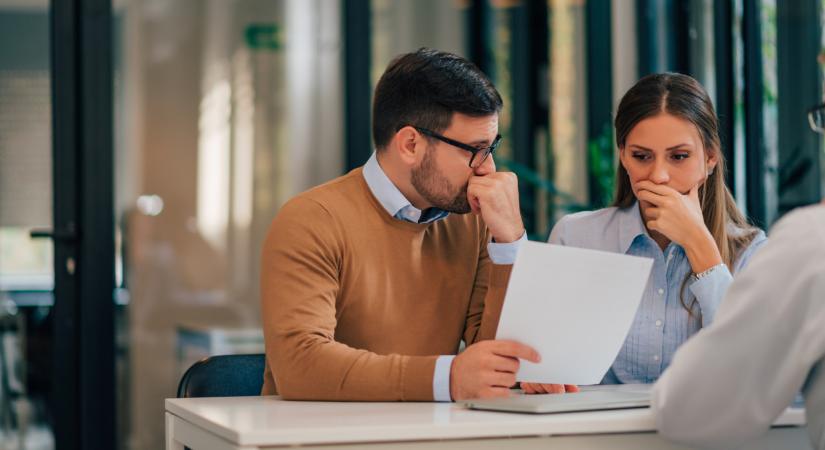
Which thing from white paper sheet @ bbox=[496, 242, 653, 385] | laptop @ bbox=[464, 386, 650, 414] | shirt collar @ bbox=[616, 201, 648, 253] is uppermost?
shirt collar @ bbox=[616, 201, 648, 253]

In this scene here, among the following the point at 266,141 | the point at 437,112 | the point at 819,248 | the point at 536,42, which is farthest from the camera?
Answer: the point at 536,42

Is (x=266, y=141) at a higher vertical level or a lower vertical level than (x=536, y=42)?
lower

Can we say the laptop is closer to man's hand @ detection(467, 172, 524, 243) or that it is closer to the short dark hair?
man's hand @ detection(467, 172, 524, 243)

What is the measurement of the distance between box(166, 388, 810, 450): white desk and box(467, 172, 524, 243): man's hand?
46cm

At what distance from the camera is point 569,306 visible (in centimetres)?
178

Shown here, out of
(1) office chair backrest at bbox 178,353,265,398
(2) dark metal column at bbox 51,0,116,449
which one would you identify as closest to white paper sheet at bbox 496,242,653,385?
(1) office chair backrest at bbox 178,353,265,398

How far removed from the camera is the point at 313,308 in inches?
79.5

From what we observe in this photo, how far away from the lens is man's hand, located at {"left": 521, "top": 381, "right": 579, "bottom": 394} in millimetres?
1950

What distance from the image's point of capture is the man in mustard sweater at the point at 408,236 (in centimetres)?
207

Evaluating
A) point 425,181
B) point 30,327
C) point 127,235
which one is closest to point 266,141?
point 127,235

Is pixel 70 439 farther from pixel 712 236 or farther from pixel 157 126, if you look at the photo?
pixel 712 236

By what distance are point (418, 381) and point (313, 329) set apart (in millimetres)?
243

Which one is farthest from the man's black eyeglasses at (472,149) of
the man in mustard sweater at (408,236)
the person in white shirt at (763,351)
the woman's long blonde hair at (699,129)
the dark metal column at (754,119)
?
the dark metal column at (754,119)

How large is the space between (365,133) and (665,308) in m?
2.32
